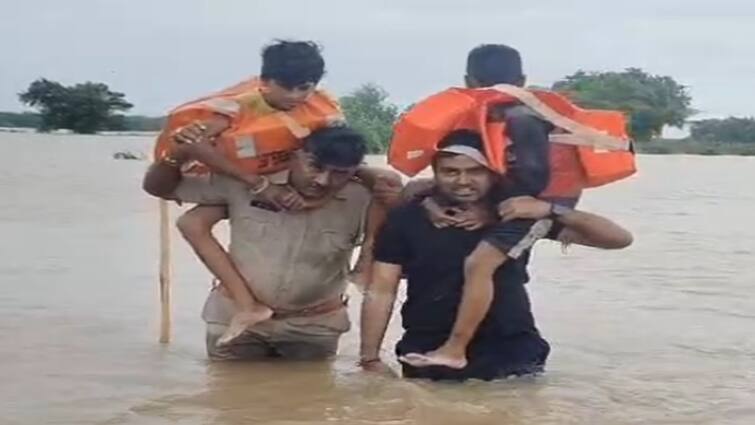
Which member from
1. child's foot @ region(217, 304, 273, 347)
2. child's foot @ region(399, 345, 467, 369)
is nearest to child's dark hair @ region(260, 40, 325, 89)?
child's foot @ region(217, 304, 273, 347)

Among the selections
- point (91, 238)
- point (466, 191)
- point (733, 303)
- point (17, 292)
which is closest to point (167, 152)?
point (466, 191)

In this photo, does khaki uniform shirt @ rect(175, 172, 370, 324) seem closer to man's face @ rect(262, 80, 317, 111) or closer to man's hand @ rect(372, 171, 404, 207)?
man's hand @ rect(372, 171, 404, 207)

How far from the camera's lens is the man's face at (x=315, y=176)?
623 cm

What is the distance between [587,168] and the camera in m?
6.19

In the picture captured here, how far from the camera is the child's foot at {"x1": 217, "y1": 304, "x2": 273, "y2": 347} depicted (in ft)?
20.9

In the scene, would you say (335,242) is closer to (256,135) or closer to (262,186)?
(262,186)

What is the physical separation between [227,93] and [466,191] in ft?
3.57

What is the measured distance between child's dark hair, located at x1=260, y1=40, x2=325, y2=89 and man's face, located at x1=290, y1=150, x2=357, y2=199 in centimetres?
30

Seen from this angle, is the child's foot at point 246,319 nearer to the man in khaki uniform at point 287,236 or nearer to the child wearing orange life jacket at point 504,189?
the man in khaki uniform at point 287,236

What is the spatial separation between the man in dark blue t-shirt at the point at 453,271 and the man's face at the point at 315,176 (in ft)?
0.83

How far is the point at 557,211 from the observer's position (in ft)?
20.0

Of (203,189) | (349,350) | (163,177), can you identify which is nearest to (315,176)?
(203,189)

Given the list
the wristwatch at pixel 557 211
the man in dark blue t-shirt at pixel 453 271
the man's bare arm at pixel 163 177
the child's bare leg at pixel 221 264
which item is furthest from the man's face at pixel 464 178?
the man's bare arm at pixel 163 177

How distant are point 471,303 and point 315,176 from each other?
79 centimetres
